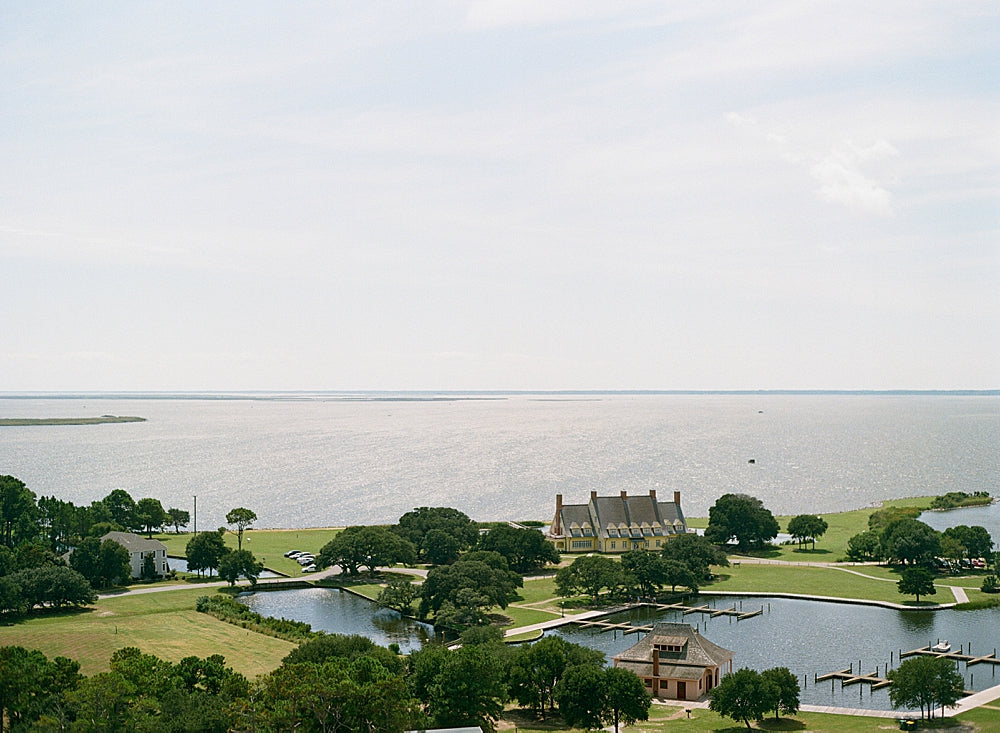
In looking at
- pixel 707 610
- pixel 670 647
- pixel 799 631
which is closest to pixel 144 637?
pixel 670 647

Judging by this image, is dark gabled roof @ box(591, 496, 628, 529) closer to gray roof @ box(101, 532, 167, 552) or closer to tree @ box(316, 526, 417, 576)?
tree @ box(316, 526, 417, 576)

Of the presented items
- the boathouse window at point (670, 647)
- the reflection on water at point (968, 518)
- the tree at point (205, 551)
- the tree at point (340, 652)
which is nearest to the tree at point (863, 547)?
the reflection on water at point (968, 518)

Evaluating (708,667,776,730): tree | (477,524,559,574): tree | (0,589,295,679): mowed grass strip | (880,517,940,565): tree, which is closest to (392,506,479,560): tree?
(477,524,559,574): tree

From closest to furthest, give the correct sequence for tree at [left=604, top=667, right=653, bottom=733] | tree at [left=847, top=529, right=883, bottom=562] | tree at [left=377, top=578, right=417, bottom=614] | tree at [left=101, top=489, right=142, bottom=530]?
tree at [left=604, top=667, right=653, bottom=733] → tree at [left=377, top=578, right=417, bottom=614] → tree at [left=847, top=529, right=883, bottom=562] → tree at [left=101, top=489, right=142, bottom=530]

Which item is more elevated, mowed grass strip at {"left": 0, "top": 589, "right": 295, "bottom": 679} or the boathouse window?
the boathouse window

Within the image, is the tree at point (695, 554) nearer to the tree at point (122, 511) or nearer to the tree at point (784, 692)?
the tree at point (784, 692)

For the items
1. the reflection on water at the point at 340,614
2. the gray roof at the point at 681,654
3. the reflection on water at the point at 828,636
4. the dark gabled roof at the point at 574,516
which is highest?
the dark gabled roof at the point at 574,516
